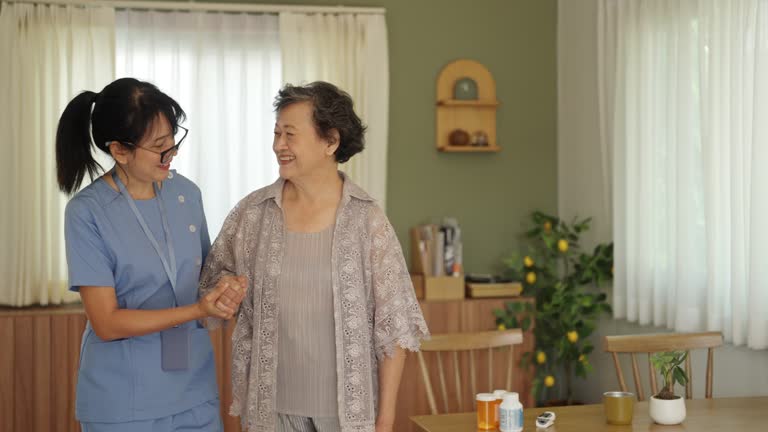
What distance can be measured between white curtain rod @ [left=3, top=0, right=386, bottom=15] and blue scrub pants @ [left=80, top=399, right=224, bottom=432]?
271 centimetres

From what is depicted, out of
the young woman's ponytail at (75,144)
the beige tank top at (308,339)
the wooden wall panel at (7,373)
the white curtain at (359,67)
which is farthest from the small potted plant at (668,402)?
the wooden wall panel at (7,373)

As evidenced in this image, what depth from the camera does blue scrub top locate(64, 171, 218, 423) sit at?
215 cm

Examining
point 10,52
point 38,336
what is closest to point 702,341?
point 38,336

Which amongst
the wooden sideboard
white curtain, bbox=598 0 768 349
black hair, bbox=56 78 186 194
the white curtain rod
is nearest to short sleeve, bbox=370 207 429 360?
black hair, bbox=56 78 186 194

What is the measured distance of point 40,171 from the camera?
4.39 m

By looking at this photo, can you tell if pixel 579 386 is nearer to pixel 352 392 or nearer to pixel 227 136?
pixel 227 136

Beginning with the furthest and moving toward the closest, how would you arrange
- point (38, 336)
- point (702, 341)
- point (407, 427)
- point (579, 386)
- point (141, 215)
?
point (579, 386)
point (407, 427)
point (38, 336)
point (702, 341)
point (141, 215)

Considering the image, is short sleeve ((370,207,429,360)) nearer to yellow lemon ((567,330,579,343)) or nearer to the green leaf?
the green leaf

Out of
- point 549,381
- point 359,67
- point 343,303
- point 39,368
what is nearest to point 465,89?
point 359,67

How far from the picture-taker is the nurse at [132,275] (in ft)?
7.00

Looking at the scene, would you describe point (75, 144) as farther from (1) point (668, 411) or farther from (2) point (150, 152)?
(1) point (668, 411)

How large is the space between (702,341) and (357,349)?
141 cm

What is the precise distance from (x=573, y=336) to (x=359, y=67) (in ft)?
5.65

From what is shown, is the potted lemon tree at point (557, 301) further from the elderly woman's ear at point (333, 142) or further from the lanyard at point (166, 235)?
the lanyard at point (166, 235)
